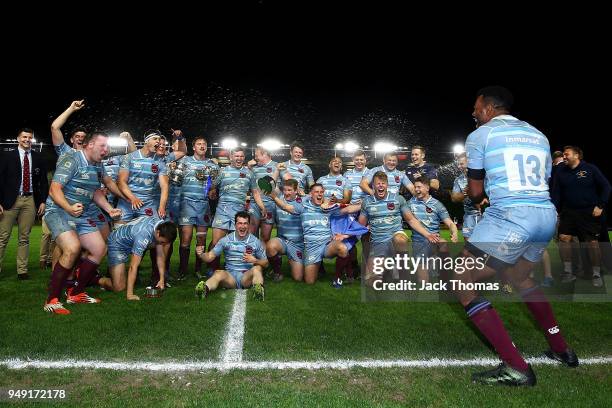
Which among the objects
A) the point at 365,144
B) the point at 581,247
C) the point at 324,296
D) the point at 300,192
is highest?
the point at 365,144

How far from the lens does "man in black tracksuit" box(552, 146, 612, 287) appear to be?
746cm

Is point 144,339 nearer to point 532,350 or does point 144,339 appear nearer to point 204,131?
point 532,350

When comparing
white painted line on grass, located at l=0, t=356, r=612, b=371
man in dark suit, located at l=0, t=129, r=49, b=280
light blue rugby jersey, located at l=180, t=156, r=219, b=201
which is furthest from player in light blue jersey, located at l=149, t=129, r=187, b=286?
white painted line on grass, located at l=0, t=356, r=612, b=371

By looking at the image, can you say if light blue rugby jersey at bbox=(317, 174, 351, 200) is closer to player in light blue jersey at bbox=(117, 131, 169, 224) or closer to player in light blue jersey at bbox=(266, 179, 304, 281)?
player in light blue jersey at bbox=(266, 179, 304, 281)

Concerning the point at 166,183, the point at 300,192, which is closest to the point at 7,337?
the point at 166,183

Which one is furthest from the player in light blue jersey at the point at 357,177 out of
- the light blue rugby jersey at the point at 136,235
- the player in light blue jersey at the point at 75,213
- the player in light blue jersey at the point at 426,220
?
the player in light blue jersey at the point at 75,213

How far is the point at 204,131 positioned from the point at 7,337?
41.7 meters

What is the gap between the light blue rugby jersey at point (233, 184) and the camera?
7770 millimetres

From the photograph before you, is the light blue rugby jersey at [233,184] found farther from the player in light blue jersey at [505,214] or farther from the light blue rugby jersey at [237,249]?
the player in light blue jersey at [505,214]

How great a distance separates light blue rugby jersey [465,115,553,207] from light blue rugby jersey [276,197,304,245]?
4.48 meters

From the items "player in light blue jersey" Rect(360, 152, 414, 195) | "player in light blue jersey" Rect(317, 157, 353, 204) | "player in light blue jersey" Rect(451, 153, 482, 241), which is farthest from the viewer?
"player in light blue jersey" Rect(317, 157, 353, 204)

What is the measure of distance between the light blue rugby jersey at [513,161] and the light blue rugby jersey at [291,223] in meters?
4.48

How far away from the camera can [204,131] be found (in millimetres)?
44312

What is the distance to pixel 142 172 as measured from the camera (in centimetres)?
686
